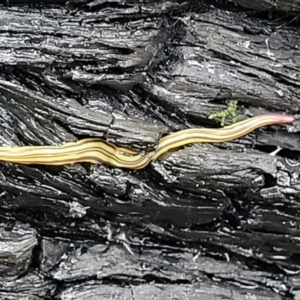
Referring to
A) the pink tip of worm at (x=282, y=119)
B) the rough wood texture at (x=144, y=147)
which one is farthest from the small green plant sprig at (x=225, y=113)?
the pink tip of worm at (x=282, y=119)

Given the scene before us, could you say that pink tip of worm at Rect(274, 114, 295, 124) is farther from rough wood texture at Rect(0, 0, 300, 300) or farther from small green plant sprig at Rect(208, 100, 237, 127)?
small green plant sprig at Rect(208, 100, 237, 127)

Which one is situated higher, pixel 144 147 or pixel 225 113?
pixel 225 113

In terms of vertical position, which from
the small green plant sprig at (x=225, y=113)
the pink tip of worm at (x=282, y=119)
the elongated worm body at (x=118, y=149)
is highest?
the pink tip of worm at (x=282, y=119)

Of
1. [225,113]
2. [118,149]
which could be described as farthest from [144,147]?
[225,113]

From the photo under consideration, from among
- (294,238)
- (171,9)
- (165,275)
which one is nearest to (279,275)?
(294,238)

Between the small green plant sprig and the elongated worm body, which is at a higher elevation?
the small green plant sprig

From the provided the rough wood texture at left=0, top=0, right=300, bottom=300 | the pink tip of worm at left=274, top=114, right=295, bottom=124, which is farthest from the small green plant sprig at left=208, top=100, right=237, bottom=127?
the pink tip of worm at left=274, top=114, right=295, bottom=124

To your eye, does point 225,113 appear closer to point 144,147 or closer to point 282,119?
point 282,119

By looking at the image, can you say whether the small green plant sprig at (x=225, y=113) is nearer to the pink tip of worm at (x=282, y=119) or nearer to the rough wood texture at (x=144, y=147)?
the rough wood texture at (x=144, y=147)

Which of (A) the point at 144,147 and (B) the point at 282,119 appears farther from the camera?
(B) the point at 282,119
